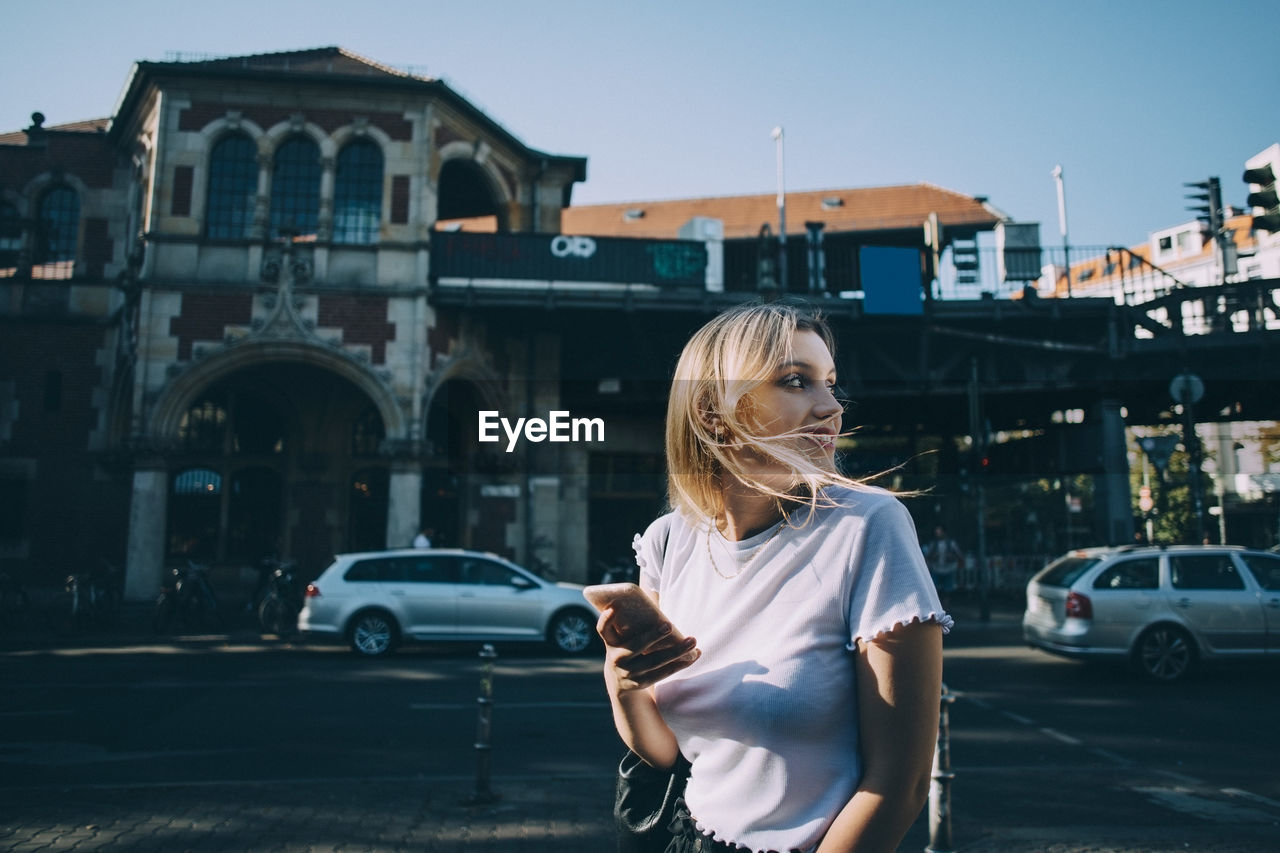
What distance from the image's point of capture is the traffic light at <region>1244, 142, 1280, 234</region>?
7430 millimetres

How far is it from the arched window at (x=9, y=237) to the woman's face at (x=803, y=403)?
24.4 meters

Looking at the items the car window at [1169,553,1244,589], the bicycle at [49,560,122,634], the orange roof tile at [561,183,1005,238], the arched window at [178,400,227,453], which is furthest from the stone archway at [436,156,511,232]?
the car window at [1169,553,1244,589]

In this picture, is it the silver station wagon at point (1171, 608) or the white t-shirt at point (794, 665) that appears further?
the silver station wagon at point (1171, 608)

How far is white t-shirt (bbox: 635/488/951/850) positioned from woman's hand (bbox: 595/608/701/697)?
10 cm

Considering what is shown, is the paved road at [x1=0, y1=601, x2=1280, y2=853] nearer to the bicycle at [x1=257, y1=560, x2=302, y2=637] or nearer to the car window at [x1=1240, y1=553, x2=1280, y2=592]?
Result: the car window at [x1=1240, y1=553, x2=1280, y2=592]

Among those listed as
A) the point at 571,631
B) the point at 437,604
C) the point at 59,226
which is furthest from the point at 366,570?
the point at 59,226

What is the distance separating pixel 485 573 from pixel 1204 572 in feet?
30.9

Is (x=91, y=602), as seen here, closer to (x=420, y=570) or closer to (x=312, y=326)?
(x=312, y=326)

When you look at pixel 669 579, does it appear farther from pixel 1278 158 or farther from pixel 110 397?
pixel 110 397

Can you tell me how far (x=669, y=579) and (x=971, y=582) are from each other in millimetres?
22183

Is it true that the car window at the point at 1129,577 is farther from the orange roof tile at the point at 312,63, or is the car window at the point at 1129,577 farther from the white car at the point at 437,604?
the orange roof tile at the point at 312,63

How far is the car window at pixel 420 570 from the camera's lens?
12906 mm

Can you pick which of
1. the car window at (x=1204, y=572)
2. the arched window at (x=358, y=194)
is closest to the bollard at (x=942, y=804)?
the car window at (x=1204, y=572)

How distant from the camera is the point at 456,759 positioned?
6562 mm
